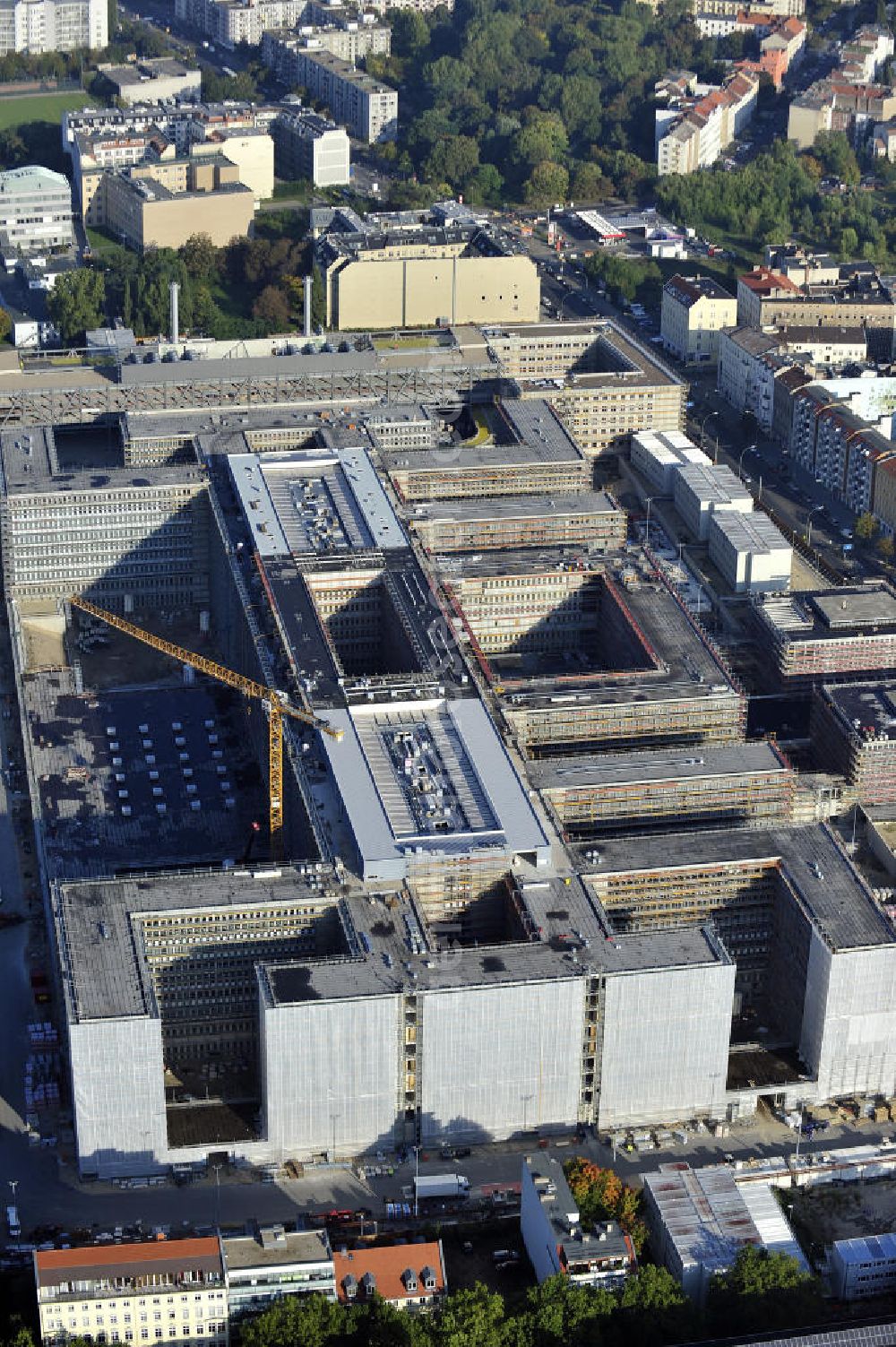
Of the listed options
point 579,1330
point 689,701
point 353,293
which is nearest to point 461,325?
point 353,293

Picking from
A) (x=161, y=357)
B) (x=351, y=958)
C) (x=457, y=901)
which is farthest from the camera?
(x=161, y=357)

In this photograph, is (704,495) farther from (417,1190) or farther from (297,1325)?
(297,1325)

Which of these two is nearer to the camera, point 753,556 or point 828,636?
point 828,636

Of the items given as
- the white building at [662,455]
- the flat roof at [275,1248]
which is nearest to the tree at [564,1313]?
the flat roof at [275,1248]

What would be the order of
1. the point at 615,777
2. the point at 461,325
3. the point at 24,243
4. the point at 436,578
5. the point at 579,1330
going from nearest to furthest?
the point at 579,1330 < the point at 615,777 < the point at 436,578 < the point at 461,325 < the point at 24,243

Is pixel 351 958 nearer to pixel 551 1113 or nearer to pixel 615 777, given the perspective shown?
pixel 551 1113

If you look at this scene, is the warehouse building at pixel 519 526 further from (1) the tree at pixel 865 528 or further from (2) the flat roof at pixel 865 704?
(2) the flat roof at pixel 865 704

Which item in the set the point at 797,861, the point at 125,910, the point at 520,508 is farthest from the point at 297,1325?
the point at 520,508
